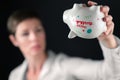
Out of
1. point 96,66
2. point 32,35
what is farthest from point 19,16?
point 96,66

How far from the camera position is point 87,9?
0.85 ft

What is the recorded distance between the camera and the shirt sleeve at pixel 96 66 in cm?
29

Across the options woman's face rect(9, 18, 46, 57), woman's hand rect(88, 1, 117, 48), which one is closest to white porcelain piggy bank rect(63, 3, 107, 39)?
woman's hand rect(88, 1, 117, 48)

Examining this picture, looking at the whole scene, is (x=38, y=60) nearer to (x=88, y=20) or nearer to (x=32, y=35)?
(x=32, y=35)

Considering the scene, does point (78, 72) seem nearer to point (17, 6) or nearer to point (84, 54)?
point (84, 54)

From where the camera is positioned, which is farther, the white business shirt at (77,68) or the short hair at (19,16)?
the short hair at (19,16)

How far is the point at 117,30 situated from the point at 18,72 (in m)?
0.20

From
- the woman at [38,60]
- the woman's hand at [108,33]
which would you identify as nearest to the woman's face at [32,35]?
the woman at [38,60]

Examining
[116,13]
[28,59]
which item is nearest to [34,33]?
[28,59]

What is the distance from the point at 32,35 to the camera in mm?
413

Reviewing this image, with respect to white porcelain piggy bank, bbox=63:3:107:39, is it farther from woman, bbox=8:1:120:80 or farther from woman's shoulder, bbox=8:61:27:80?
woman's shoulder, bbox=8:61:27:80

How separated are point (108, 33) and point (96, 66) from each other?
89 mm

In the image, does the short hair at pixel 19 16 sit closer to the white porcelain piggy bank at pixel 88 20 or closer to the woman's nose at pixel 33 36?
the woman's nose at pixel 33 36

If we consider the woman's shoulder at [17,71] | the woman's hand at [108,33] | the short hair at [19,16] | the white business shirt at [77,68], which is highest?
the woman's hand at [108,33]
